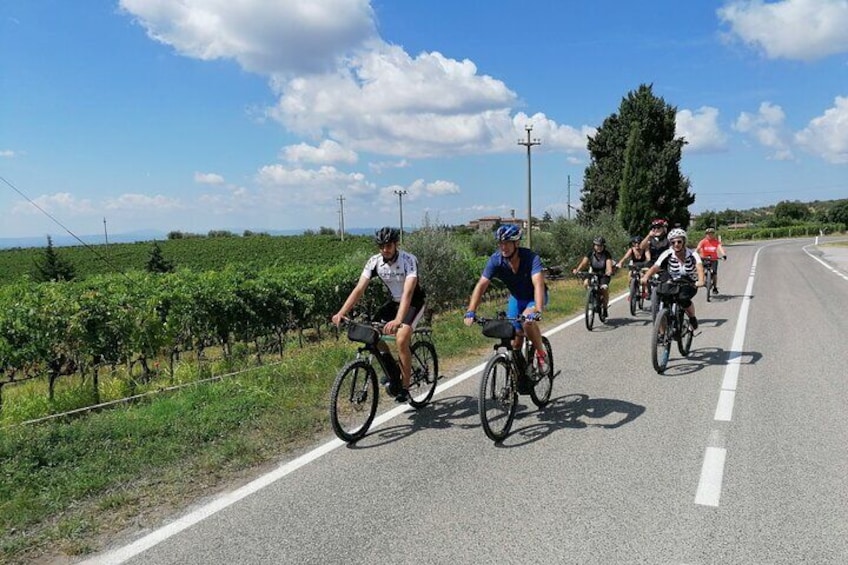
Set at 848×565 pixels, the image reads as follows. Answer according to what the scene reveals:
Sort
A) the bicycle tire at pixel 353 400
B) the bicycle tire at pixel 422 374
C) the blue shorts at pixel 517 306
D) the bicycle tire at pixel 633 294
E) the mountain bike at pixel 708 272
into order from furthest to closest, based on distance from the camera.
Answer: the mountain bike at pixel 708 272
the bicycle tire at pixel 633 294
the bicycle tire at pixel 422 374
the blue shorts at pixel 517 306
the bicycle tire at pixel 353 400

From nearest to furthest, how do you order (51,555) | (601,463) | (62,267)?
(51,555) → (601,463) → (62,267)

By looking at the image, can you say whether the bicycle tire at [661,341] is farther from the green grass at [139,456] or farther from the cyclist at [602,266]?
the green grass at [139,456]

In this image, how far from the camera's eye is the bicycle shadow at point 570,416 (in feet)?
17.9

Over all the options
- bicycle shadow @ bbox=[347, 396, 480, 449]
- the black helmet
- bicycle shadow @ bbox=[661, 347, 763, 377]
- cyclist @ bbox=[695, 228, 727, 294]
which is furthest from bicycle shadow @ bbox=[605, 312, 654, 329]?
the black helmet

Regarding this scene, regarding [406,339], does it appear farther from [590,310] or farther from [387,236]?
[590,310]

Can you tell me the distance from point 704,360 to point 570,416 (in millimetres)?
3610

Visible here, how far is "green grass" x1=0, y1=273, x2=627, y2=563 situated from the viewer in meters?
3.84

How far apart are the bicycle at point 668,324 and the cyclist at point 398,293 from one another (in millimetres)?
3567

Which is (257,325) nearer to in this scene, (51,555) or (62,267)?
(51,555)

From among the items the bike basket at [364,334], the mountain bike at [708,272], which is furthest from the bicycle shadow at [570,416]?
the mountain bike at [708,272]

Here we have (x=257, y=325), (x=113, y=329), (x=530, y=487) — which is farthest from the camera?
(x=257, y=325)

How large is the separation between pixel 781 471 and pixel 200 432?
193 inches

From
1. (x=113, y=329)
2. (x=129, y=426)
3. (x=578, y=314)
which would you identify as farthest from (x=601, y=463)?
(x=578, y=314)

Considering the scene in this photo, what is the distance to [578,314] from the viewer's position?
13938 millimetres
